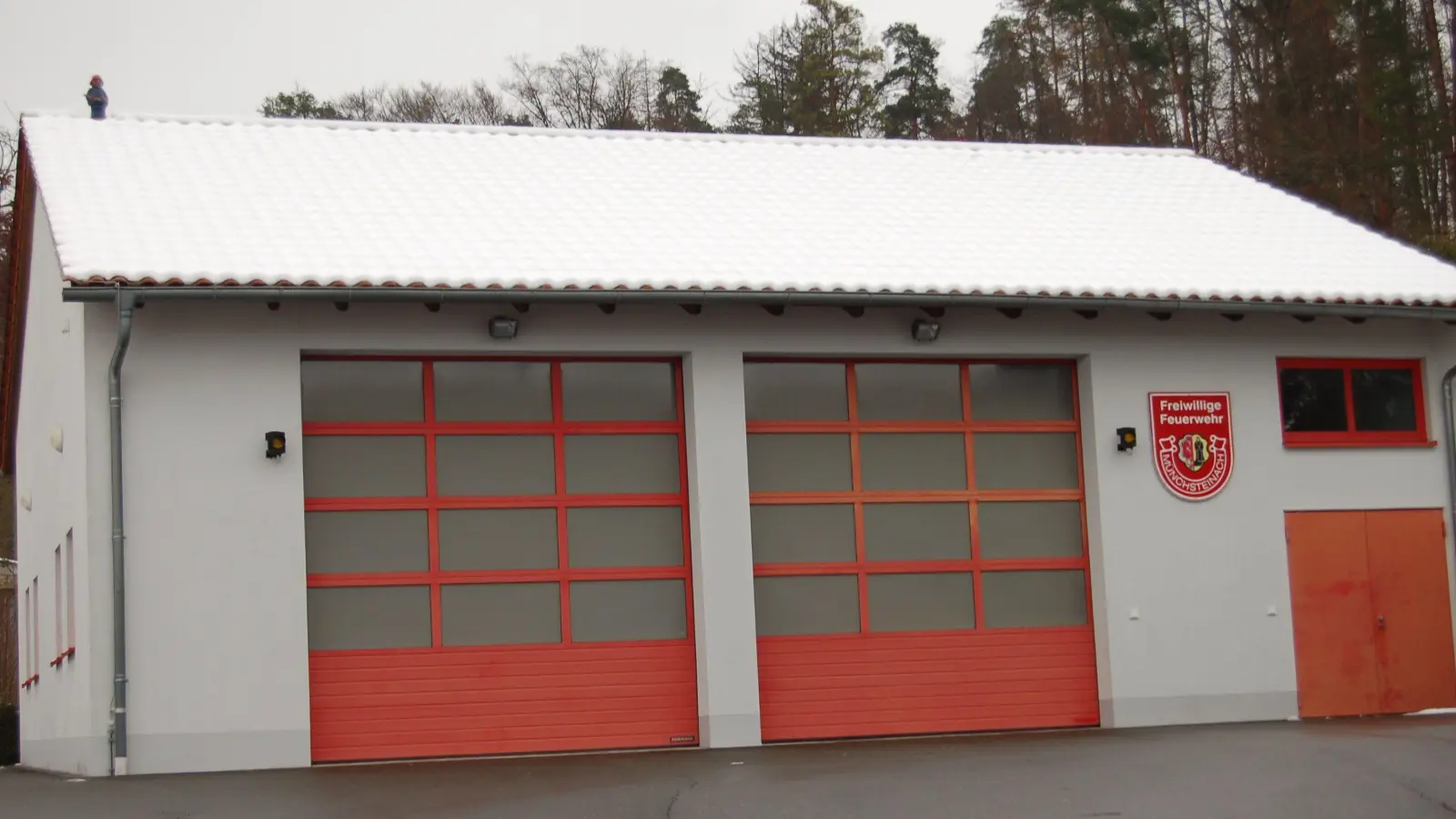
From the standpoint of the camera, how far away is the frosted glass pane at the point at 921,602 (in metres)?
14.1

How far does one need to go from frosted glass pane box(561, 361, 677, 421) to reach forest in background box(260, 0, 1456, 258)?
17262mm

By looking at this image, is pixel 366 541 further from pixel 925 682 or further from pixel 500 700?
pixel 925 682

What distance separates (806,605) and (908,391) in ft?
6.55

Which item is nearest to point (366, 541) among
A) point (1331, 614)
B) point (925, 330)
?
point (925, 330)

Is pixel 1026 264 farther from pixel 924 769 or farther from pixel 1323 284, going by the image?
pixel 924 769

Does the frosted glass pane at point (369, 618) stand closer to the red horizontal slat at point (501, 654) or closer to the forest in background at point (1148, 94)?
the red horizontal slat at point (501, 654)

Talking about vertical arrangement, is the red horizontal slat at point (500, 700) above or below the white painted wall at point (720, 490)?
below

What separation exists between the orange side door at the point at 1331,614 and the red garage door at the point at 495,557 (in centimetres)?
528

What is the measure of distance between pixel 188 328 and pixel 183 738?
289 cm

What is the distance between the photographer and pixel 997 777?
34.7ft

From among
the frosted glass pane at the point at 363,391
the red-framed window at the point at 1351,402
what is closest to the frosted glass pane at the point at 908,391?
the red-framed window at the point at 1351,402

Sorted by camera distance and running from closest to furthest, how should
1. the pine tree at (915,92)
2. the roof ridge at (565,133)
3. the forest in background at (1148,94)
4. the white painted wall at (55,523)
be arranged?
the white painted wall at (55,523), the roof ridge at (565,133), the forest in background at (1148,94), the pine tree at (915,92)

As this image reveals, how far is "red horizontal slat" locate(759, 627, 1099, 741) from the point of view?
540 inches

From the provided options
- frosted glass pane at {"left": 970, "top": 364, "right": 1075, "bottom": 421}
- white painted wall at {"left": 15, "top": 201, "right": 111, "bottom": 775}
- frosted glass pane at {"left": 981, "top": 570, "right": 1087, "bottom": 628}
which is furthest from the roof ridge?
frosted glass pane at {"left": 981, "top": 570, "right": 1087, "bottom": 628}
